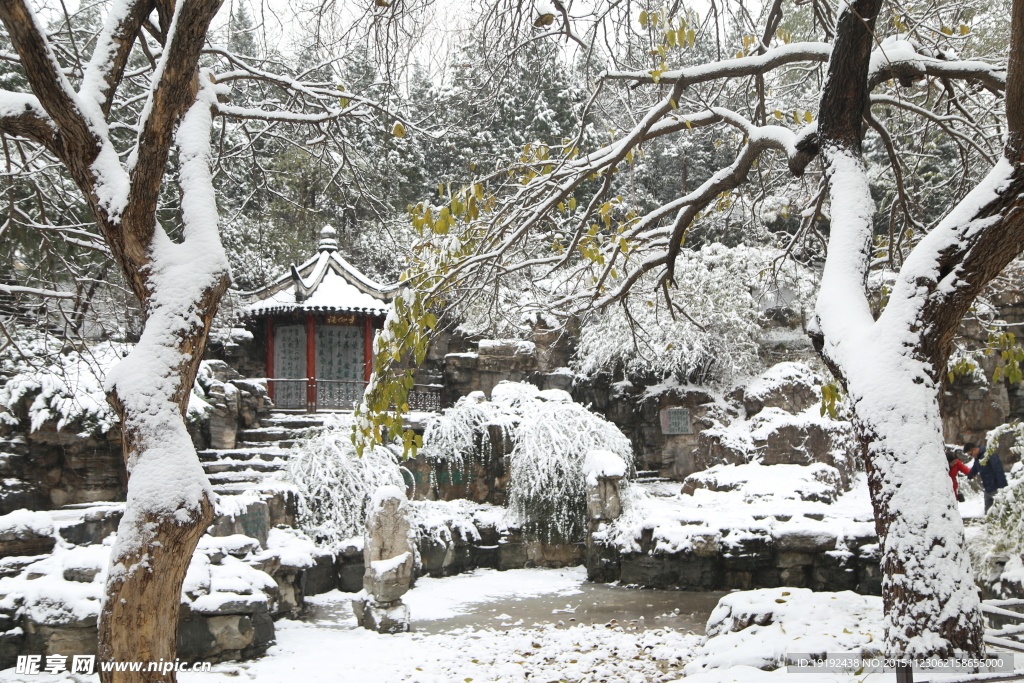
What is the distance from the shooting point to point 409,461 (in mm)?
12742

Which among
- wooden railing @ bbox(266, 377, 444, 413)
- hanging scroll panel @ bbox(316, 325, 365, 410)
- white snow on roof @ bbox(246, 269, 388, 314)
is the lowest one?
wooden railing @ bbox(266, 377, 444, 413)

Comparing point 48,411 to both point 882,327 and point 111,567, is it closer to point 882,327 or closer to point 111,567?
point 111,567

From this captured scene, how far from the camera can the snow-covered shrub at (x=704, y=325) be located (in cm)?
1545

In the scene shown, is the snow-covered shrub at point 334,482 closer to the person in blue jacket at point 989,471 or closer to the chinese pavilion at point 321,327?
the chinese pavilion at point 321,327

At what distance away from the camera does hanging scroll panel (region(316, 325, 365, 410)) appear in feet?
52.8

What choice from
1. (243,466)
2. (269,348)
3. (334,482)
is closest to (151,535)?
(334,482)

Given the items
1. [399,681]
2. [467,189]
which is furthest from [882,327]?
[399,681]

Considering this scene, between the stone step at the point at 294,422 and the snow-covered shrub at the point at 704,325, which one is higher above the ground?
the snow-covered shrub at the point at 704,325

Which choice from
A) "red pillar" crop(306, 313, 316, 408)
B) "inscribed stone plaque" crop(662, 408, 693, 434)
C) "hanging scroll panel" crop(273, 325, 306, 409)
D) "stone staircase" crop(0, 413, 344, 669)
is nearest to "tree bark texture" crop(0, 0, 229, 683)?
"stone staircase" crop(0, 413, 344, 669)

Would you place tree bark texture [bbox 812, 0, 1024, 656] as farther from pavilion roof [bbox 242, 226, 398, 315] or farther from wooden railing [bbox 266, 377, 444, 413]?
wooden railing [bbox 266, 377, 444, 413]

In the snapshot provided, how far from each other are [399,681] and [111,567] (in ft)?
11.3

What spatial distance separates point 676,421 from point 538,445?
198 inches

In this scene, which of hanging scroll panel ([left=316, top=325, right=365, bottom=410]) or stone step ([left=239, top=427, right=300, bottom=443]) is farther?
hanging scroll panel ([left=316, top=325, right=365, bottom=410])

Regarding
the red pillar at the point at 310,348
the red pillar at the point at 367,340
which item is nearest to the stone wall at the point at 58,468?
the red pillar at the point at 310,348
